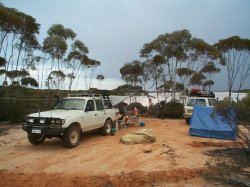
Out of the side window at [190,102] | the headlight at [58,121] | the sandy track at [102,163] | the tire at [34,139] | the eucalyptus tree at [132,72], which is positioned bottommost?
the sandy track at [102,163]

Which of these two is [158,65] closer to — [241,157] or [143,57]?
[143,57]

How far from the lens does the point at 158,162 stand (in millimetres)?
7848

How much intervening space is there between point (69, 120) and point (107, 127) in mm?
3395

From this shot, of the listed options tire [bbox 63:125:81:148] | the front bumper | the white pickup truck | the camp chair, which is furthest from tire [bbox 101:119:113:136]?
the camp chair

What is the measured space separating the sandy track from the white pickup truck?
459mm

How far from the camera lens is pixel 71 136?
9742 millimetres

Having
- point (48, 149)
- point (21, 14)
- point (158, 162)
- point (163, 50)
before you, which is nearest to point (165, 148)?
point (158, 162)

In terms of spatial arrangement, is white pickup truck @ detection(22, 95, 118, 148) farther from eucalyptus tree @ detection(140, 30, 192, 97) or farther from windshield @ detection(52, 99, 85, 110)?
eucalyptus tree @ detection(140, 30, 192, 97)

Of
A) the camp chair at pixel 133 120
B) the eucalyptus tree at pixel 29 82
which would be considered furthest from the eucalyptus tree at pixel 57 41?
the camp chair at pixel 133 120

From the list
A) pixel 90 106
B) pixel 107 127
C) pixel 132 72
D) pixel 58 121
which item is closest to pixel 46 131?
pixel 58 121

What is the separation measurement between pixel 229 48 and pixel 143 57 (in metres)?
8.43

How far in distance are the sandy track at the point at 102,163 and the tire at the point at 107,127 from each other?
124 centimetres

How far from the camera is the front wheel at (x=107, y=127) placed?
1239 centimetres

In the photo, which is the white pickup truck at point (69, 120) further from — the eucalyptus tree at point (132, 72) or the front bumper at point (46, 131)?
the eucalyptus tree at point (132, 72)
